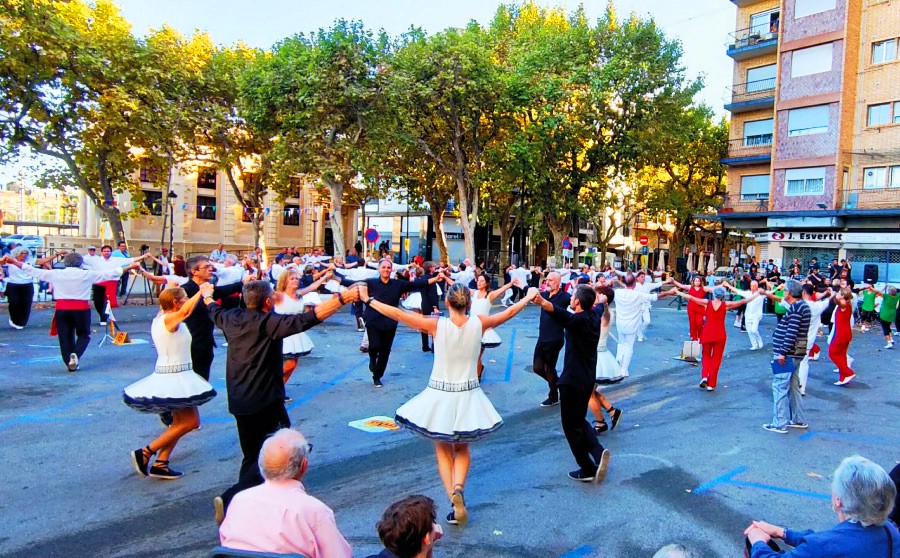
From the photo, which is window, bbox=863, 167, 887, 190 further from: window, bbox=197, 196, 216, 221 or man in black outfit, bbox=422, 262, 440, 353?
window, bbox=197, 196, 216, 221

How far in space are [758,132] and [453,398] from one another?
3629 cm

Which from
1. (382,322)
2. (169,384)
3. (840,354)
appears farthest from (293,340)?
(840,354)

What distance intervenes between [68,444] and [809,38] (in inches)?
1415

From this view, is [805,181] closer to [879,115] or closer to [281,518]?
[879,115]

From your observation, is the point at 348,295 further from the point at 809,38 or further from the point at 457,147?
the point at 809,38

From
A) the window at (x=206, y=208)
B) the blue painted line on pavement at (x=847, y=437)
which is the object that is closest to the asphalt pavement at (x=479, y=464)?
the blue painted line on pavement at (x=847, y=437)

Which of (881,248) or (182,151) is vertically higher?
(182,151)

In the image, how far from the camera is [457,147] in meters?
27.5

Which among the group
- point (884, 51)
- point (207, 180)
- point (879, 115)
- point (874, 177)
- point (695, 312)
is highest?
point (884, 51)

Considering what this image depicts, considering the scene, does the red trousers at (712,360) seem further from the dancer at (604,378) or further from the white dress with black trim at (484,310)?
the white dress with black trim at (484,310)

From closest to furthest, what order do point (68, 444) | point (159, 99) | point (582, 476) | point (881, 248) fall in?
point (582, 476)
point (68, 444)
point (159, 99)
point (881, 248)

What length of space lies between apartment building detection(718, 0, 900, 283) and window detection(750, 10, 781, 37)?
2.2 inches

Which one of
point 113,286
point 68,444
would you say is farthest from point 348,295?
point 113,286

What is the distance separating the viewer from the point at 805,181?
105 ft
